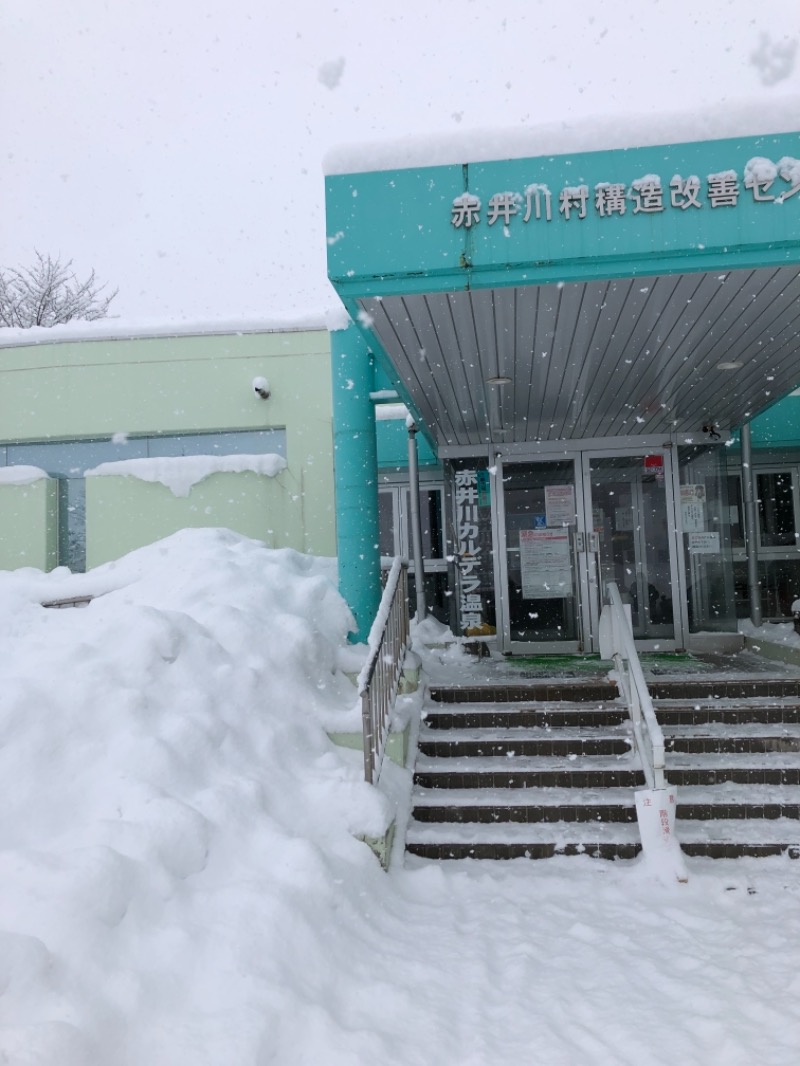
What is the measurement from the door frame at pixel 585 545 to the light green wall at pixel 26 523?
6.12 metres

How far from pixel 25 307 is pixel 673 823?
3012 centimetres

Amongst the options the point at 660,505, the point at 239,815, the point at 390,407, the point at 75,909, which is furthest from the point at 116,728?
the point at 390,407

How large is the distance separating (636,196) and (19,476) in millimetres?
8993

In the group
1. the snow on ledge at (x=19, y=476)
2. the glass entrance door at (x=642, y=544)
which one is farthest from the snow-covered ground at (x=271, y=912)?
the snow on ledge at (x=19, y=476)

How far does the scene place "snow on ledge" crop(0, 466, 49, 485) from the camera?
427 inches

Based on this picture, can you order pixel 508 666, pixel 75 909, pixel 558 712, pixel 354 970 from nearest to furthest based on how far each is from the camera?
pixel 75 909
pixel 354 970
pixel 558 712
pixel 508 666

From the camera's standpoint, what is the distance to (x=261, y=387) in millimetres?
11469

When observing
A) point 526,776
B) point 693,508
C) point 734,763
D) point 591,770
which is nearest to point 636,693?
point 591,770

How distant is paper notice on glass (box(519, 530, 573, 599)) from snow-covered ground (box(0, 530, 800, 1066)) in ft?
14.1

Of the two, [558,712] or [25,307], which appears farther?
[25,307]

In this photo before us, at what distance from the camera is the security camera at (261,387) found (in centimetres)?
1144

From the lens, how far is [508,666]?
8.36 m

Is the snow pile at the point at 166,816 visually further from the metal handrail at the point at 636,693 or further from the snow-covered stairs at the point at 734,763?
the snow-covered stairs at the point at 734,763

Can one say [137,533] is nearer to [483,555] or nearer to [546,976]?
[483,555]
